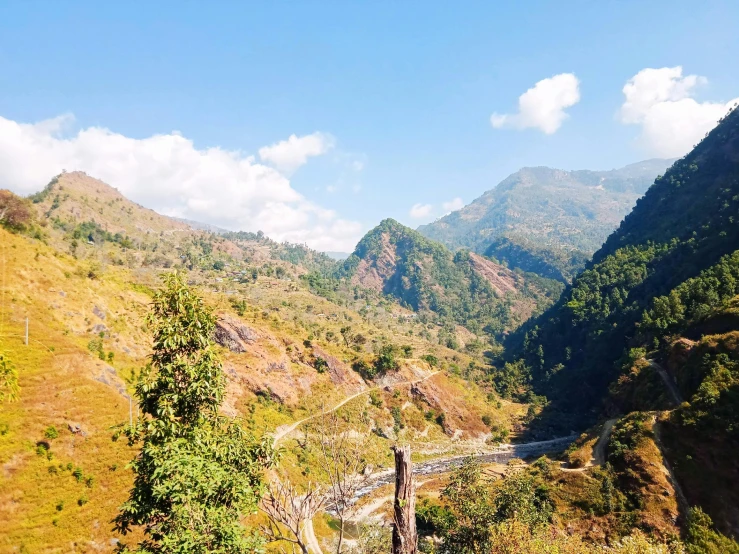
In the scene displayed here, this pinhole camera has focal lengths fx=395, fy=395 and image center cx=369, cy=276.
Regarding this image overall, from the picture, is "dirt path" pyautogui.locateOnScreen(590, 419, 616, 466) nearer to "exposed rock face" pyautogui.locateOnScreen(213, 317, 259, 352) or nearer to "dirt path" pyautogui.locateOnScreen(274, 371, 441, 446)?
"dirt path" pyautogui.locateOnScreen(274, 371, 441, 446)

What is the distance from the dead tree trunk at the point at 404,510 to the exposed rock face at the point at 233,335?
259ft

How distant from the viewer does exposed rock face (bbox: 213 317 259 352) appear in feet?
271

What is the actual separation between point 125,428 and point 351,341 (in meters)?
104

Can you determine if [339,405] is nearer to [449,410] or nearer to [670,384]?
[449,410]

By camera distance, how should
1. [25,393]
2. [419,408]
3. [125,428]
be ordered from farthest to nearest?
[419,408], [25,393], [125,428]

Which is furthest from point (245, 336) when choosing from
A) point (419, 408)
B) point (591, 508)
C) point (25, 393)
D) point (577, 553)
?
point (577, 553)

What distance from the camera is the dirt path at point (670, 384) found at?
2485 inches

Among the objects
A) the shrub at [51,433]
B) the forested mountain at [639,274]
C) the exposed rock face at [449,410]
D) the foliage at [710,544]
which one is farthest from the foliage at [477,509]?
the forested mountain at [639,274]

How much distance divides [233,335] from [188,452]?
7626 cm

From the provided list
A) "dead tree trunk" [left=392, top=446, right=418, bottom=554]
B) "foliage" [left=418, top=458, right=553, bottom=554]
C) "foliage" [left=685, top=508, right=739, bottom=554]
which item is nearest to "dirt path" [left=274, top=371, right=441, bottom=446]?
"foliage" [left=418, top=458, right=553, bottom=554]

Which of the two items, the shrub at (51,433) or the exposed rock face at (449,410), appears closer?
the shrub at (51,433)

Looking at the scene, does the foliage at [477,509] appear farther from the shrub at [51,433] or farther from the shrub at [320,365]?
the shrub at [320,365]

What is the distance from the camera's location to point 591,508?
5041 cm

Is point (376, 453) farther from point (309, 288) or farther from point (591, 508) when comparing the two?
point (309, 288)
